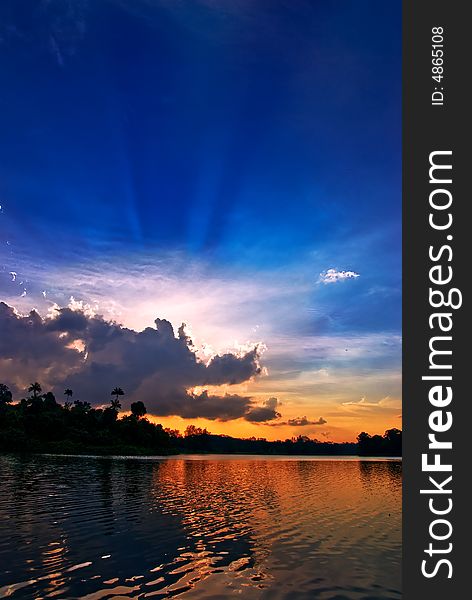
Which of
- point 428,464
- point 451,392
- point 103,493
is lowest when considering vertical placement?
point 103,493

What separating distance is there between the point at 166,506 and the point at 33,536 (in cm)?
2030

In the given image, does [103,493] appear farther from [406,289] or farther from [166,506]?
[406,289]

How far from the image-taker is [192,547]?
104ft

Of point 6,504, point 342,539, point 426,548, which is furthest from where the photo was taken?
point 6,504

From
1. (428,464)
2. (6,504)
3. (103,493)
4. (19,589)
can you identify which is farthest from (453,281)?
(103,493)

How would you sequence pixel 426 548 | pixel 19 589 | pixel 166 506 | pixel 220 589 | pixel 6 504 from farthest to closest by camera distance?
pixel 166 506, pixel 6 504, pixel 220 589, pixel 19 589, pixel 426 548

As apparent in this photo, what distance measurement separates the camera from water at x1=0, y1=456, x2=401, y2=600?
23203 mm

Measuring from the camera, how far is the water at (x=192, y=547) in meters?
23.2

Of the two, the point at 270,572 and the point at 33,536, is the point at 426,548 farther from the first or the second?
the point at 33,536

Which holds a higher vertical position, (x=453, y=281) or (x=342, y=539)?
(x=453, y=281)

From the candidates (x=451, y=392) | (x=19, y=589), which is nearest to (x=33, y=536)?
(x=19, y=589)

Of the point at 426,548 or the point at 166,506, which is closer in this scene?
the point at 426,548

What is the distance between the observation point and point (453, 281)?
20297mm

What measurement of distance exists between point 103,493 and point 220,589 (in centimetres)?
4071
